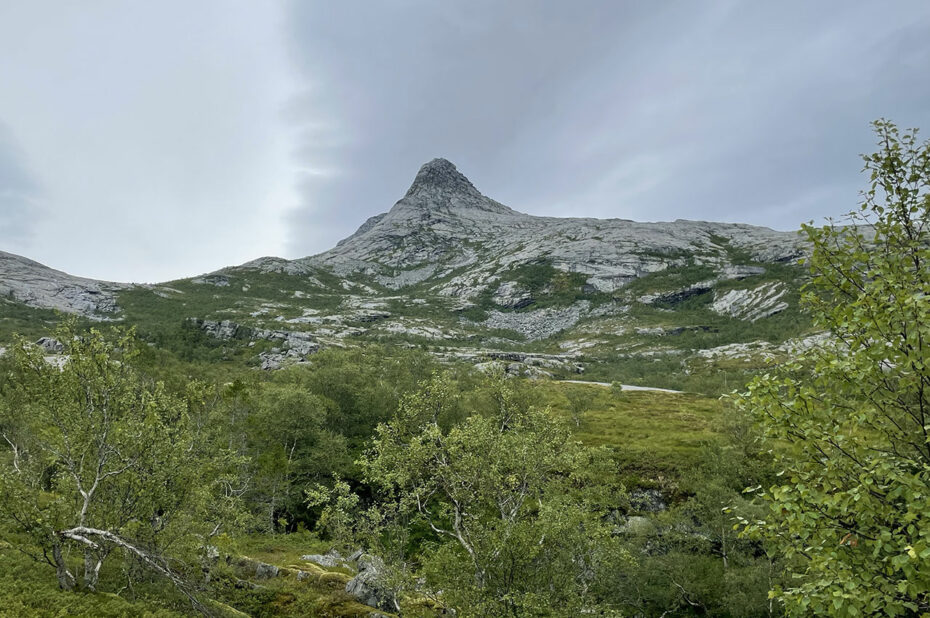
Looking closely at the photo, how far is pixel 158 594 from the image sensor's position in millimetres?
20484

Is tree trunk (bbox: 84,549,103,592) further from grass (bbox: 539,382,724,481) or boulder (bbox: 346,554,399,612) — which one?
grass (bbox: 539,382,724,481)

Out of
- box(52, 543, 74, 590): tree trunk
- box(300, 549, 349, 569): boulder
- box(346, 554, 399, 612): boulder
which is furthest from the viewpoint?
box(300, 549, 349, 569): boulder

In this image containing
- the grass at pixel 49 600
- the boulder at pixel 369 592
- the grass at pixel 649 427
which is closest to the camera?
the grass at pixel 49 600

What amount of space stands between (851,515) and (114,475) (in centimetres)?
2740

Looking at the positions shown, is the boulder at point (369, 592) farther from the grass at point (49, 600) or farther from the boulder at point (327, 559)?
the grass at point (49, 600)

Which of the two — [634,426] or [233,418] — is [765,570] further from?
[233,418]

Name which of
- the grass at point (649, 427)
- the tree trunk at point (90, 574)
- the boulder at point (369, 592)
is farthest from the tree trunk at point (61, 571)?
the grass at point (649, 427)

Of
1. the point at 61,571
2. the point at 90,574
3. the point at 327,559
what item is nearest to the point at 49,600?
the point at 61,571

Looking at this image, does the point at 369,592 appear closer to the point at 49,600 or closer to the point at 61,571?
the point at 61,571

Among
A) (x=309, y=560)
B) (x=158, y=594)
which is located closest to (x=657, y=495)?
(x=309, y=560)

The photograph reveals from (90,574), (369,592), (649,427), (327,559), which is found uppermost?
(649,427)

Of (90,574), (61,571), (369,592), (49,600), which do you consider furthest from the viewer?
(369,592)

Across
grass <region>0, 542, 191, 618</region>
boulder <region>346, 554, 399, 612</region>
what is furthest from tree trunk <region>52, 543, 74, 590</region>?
boulder <region>346, 554, 399, 612</region>

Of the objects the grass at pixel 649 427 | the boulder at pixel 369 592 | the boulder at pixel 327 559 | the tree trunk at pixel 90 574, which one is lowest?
the boulder at pixel 327 559
